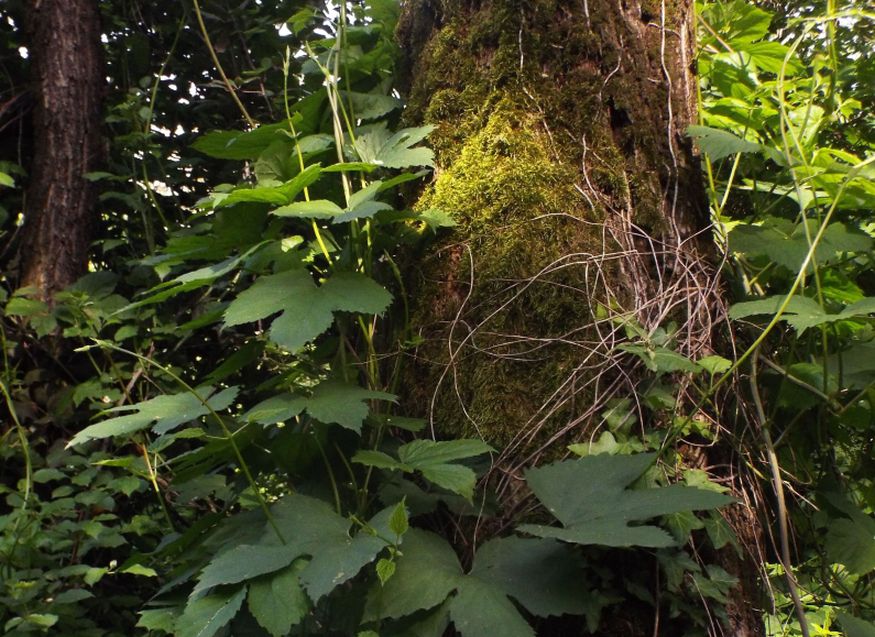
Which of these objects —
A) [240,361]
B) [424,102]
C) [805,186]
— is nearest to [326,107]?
[424,102]

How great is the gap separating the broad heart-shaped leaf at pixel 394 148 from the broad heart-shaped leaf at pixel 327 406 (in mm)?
472

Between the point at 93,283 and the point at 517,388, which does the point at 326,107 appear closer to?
the point at 517,388

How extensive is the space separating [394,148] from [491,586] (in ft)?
2.98

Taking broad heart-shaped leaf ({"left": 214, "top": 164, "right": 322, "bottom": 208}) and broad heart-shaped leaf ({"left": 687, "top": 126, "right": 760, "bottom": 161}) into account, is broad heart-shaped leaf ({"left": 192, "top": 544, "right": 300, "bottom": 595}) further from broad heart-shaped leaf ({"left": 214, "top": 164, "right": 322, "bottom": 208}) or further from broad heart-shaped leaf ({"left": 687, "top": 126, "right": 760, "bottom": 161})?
broad heart-shaped leaf ({"left": 687, "top": 126, "right": 760, "bottom": 161})

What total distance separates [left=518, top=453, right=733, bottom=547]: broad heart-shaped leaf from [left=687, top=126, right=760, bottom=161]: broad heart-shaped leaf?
2.06ft

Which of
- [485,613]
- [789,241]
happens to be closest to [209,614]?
[485,613]

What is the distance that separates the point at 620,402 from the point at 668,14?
90 cm

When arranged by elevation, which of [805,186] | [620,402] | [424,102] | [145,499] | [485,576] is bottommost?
[145,499]

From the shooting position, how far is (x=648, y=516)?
3.24 ft

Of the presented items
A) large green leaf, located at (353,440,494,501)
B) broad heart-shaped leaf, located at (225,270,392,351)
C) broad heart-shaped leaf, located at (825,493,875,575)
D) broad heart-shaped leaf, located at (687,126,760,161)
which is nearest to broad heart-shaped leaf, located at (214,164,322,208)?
broad heart-shaped leaf, located at (225,270,392,351)

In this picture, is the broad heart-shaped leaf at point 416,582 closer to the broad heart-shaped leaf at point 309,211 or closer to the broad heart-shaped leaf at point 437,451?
the broad heart-shaped leaf at point 437,451

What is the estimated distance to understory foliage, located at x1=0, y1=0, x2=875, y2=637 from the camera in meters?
1.06

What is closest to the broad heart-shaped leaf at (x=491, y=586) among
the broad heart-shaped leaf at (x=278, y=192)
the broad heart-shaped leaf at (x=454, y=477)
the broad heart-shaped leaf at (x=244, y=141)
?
the broad heart-shaped leaf at (x=454, y=477)

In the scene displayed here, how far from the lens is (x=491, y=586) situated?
1.04m
